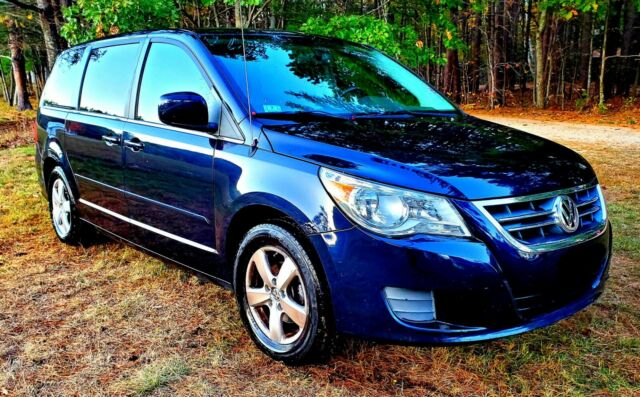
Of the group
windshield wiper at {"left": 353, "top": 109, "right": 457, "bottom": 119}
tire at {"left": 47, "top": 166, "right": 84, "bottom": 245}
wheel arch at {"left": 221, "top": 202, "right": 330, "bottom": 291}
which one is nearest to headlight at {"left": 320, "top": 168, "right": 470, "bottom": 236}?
wheel arch at {"left": 221, "top": 202, "right": 330, "bottom": 291}

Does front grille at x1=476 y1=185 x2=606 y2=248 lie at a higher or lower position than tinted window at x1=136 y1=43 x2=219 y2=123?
lower

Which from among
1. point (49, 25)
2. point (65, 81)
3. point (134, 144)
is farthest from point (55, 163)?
point (49, 25)

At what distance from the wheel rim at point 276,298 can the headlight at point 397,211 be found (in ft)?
1.57

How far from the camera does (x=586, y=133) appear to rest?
13562 mm

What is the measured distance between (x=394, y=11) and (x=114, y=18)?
200 inches

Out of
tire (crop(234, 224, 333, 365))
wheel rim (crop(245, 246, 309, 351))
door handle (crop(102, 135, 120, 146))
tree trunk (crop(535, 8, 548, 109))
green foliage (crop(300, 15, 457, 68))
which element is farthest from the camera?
tree trunk (crop(535, 8, 548, 109))

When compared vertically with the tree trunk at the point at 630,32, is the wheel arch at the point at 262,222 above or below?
below

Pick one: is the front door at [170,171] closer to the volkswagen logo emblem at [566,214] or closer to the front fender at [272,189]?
the front fender at [272,189]

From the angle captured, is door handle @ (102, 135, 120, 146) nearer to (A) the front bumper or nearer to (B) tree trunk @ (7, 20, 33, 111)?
(A) the front bumper

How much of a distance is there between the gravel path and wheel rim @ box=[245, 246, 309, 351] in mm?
10125

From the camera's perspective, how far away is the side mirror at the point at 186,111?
2932mm

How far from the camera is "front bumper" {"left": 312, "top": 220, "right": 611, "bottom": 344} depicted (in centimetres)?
225

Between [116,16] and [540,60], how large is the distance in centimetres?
1746

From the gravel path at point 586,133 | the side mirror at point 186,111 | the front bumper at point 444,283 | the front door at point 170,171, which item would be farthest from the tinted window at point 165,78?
the gravel path at point 586,133
